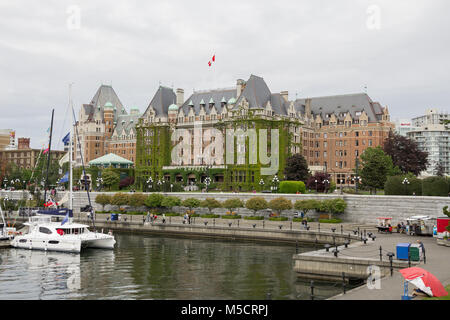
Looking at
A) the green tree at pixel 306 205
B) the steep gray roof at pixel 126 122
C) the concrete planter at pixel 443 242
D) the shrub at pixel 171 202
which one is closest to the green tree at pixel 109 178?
the shrub at pixel 171 202

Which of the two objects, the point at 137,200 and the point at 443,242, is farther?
the point at 137,200

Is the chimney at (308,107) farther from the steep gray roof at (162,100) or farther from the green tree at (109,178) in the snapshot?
the green tree at (109,178)

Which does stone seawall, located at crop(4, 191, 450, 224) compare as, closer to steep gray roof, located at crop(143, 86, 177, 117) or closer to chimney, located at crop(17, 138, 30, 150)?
steep gray roof, located at crop(143, 86, 177, 117)

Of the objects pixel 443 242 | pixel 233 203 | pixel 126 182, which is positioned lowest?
pixel 443 242

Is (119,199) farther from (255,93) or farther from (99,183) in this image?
(255,93)

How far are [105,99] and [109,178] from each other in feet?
195

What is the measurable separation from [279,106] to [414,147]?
3072 centimetres

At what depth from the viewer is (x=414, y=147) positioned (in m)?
100

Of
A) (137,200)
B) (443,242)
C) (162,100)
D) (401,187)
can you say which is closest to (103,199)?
(137,200)

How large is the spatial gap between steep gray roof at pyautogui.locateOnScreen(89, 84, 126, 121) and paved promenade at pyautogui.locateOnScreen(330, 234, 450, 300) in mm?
133514

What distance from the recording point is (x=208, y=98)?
120 meters

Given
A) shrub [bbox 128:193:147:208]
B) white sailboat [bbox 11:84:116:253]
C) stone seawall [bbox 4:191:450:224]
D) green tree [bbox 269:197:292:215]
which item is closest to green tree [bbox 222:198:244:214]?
stone seawall [bbox 4:191:450:224]
